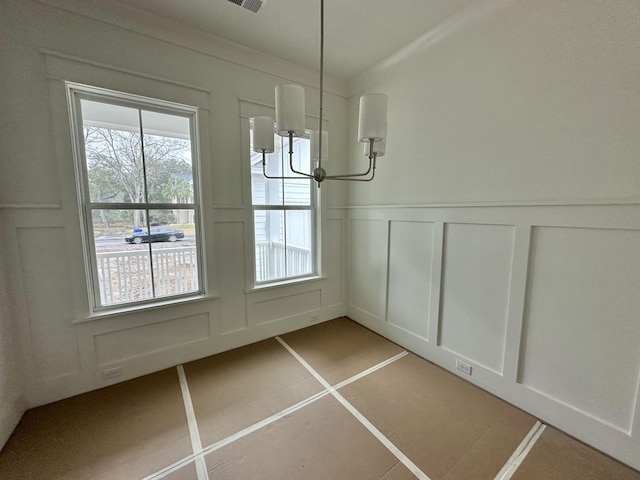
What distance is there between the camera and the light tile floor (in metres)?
1.35

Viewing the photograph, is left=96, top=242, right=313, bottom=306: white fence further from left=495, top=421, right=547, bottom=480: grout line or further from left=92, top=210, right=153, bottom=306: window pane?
left=495, top=421, right=547, bottom=480: grout line

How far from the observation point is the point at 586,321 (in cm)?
149

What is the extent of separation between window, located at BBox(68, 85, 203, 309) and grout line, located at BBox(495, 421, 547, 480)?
7.97 feet

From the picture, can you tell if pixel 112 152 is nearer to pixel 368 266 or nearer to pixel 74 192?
pixel 74 192

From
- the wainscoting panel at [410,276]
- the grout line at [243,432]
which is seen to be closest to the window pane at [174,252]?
the grout line at [243,432]

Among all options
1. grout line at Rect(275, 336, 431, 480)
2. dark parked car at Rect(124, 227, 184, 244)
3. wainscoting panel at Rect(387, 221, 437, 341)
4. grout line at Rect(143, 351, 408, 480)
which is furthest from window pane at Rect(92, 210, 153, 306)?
wainscoting panel at Rect(387, 221, 437, 341)

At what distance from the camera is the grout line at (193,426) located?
4.42ft

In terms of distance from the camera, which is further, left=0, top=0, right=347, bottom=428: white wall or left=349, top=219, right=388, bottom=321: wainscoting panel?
left=349, top=219, right=388, bottom=321: wainscoting panel

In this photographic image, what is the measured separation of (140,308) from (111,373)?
1.73ft

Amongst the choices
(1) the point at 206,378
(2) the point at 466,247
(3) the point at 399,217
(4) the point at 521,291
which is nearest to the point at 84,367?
(1) the point at 206,378

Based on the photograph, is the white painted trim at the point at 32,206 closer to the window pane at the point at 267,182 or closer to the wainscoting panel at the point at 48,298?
the wainscoting panel at the point at 48,298

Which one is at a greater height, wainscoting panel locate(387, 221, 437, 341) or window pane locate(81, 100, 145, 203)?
window pane locate(81, 100, 145, 203)

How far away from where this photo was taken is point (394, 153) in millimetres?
2504

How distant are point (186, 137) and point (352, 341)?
2512 millimetres
